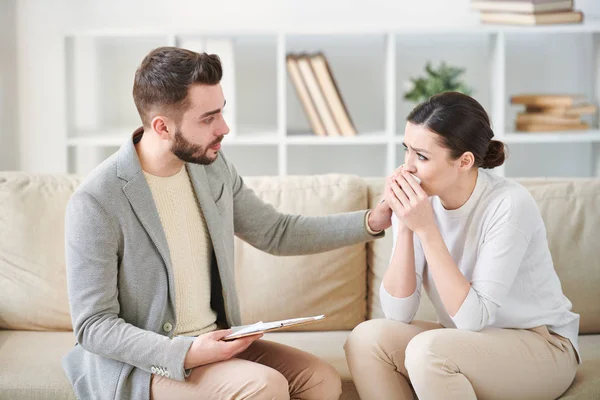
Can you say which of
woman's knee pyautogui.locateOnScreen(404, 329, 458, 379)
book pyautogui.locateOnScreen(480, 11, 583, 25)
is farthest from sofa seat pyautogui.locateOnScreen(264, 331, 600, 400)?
book pyautogui.locateOnScreen(480, 11, 583, 25)

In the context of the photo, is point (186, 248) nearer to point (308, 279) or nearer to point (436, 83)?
point (308, 279)

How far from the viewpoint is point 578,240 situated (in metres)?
2.32

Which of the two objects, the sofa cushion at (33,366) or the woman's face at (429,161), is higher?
the woman's face at (429,161)

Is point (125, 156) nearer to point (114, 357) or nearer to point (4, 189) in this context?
point (114, 357)

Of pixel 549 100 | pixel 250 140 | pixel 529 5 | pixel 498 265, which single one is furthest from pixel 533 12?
pixel 498 265

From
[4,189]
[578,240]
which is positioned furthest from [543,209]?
[4,189]

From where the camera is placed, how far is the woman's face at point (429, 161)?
1885 mm

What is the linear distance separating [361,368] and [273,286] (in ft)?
1.75

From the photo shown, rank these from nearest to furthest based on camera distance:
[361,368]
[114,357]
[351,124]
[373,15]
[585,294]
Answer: [114,357]
[361,368]
[585,294]
[351,124]
[373,15]

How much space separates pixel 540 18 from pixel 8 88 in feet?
7.32

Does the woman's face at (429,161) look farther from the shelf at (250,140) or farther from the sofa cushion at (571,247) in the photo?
the shelf at (250,140)

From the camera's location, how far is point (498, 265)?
1.83m

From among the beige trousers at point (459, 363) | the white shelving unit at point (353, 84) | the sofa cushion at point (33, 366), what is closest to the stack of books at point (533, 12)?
the white shelving unit at point (353, 84)

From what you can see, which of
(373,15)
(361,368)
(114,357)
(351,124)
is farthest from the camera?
(373,15)
